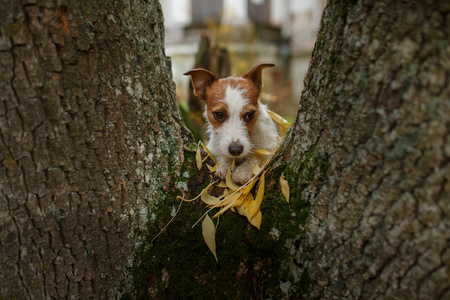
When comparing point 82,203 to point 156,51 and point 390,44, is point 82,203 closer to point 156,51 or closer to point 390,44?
point 156,51

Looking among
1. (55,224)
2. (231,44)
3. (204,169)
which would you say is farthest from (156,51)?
(231,44)

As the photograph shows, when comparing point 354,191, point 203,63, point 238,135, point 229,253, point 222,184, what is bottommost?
point 229,253

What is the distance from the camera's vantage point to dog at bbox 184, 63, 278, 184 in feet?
9.22

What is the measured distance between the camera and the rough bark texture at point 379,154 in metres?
1.20

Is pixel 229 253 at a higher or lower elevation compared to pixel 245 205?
lower

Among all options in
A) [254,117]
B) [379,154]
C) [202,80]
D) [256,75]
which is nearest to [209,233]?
[379,154]

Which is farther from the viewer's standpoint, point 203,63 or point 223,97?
point 203,63

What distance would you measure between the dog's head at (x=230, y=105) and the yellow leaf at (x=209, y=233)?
930mm

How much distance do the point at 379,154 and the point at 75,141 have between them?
149 centimetres

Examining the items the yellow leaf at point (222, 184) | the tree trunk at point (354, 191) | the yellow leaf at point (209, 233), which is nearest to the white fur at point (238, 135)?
the yellow leaf at point (222, 184)

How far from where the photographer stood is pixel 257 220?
6.11 ft

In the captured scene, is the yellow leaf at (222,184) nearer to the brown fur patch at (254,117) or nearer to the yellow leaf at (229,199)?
the yellow leaf at (229,199)

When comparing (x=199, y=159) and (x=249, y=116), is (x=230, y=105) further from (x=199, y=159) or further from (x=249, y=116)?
(x=199, y=159)

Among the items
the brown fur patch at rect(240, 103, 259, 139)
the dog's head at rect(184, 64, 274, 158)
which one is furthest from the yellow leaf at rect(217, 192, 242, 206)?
the brown fur patch at rect(240, 103, 259, 139)
